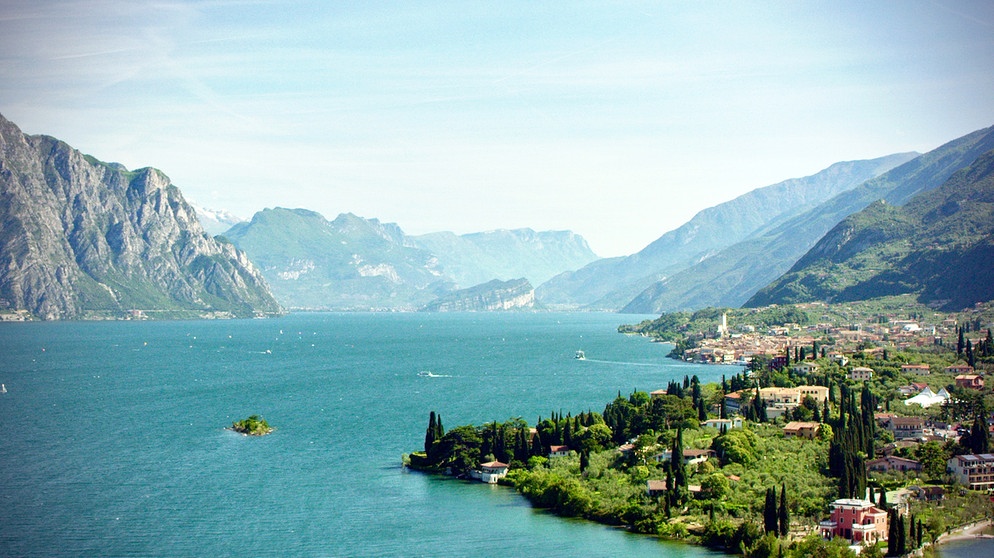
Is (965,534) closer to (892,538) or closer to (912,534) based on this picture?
(912,534)

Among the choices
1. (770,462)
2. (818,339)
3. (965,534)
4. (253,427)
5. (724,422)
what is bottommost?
(965,534)

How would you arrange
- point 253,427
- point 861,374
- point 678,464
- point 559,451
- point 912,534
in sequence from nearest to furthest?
point 912,534 < point 678,464 < point 559,451 < point 253,427 < point 861,374

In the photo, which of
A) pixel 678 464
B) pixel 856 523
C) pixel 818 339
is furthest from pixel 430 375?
pixel 856 523

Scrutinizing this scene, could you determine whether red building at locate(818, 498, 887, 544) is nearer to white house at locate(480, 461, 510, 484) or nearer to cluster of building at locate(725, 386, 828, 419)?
white house at locate(480, 461, 510, 484)

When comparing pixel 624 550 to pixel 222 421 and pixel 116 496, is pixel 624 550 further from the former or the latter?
pixel 222 421

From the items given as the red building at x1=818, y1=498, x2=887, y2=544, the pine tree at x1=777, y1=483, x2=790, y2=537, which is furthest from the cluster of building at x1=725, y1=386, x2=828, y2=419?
the pine tree at x1=777, y1=483, x2=790, y2=537

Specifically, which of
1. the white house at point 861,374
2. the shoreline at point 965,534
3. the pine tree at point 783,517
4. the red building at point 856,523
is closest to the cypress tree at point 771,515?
the pine tree at point 783,517

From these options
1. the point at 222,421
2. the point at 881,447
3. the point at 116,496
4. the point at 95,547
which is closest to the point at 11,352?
the point at 222,421
